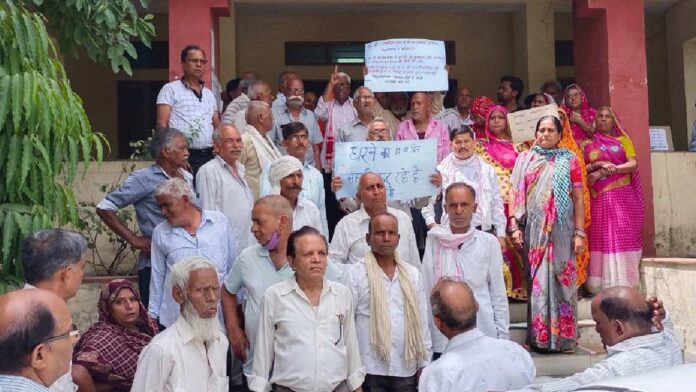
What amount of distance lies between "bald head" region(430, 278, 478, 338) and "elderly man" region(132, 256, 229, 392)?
1.03 metres

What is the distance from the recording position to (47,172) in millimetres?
3932

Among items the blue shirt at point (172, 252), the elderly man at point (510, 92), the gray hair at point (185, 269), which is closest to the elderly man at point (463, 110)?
the elderly man at point (510, 92)

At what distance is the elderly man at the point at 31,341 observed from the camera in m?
2.40

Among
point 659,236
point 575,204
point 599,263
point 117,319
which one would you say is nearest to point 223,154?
point 117,319

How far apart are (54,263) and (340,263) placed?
6.61 ft

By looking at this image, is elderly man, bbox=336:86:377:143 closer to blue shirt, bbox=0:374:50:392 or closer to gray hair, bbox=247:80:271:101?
gray hair, bbox=247:80:271:101

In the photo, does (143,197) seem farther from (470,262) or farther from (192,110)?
(470,262)

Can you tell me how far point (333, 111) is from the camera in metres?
7.49

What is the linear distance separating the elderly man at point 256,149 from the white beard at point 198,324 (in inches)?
87.3

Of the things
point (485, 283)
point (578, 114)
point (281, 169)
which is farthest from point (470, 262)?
point (578, 114)

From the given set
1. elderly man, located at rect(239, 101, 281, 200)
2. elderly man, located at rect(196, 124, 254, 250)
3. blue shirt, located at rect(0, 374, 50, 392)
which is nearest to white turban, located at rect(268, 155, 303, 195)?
elderly man, located at rect(196, 124, 254, 250)

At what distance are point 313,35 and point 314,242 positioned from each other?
7673 millimetres

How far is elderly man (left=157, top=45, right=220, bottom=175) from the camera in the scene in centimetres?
678

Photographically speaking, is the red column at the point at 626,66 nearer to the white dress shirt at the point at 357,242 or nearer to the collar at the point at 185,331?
the white dress shirt at the point at 357,242
